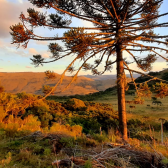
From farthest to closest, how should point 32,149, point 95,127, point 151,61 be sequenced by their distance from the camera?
1. point 95,127
2. point 151,61
3. point 32,149

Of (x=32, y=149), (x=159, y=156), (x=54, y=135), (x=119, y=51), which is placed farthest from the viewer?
→ (x=119, y=51)

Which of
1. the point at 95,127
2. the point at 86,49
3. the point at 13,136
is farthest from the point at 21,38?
the point at 95,127

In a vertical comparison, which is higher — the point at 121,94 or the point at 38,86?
the point at 38,86

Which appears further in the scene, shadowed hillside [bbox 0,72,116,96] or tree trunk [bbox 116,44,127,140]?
shadowed hillside [bbox 0,72,116,96]

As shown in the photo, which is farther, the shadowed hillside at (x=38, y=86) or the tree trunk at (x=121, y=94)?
the shadowed hillside at (x=38, y=86)

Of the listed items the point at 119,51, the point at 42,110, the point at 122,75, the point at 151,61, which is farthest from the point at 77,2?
the point at 42,110

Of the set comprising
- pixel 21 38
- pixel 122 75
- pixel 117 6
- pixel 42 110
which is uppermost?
pixel 117 6

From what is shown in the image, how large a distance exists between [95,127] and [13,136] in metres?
7.13

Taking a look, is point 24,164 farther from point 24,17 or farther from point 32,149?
point 24,17

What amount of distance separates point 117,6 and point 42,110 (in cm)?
912

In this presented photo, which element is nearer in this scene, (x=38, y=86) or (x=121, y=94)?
(x=121, y=94)

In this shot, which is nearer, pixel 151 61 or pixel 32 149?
pixel 32 149

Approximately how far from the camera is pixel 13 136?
5.64 meters

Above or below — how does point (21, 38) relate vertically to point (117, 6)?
below
